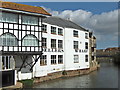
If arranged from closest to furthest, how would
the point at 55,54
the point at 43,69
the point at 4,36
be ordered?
1. the point at 4,36
2. the point at 43,69
3. the point at 55,54

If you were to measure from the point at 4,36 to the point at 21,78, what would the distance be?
616 centimetres

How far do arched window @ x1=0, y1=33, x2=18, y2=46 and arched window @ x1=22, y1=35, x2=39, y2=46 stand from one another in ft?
4.36

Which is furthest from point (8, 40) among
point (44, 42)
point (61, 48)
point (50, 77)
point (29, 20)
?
point (61, 48)

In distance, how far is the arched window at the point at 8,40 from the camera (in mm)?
23062

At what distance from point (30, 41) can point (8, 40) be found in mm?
3217

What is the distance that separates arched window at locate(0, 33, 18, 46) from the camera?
908 inches

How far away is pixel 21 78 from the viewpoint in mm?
25547

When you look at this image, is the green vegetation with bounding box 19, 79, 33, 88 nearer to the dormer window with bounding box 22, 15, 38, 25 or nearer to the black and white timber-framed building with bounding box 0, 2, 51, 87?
the black and white timber-framed building with bounding box 0, 2, 51, 87

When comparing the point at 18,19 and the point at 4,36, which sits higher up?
the point at 18,19

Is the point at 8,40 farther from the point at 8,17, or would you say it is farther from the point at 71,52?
the point at 71,52

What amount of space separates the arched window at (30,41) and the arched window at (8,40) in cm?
133

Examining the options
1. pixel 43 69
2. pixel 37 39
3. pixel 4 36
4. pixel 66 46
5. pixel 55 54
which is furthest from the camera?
pixel 66 46

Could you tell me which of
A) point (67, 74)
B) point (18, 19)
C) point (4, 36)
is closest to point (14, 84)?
point (4, 36)

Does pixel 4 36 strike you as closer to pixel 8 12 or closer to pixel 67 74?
pixel 8 12
